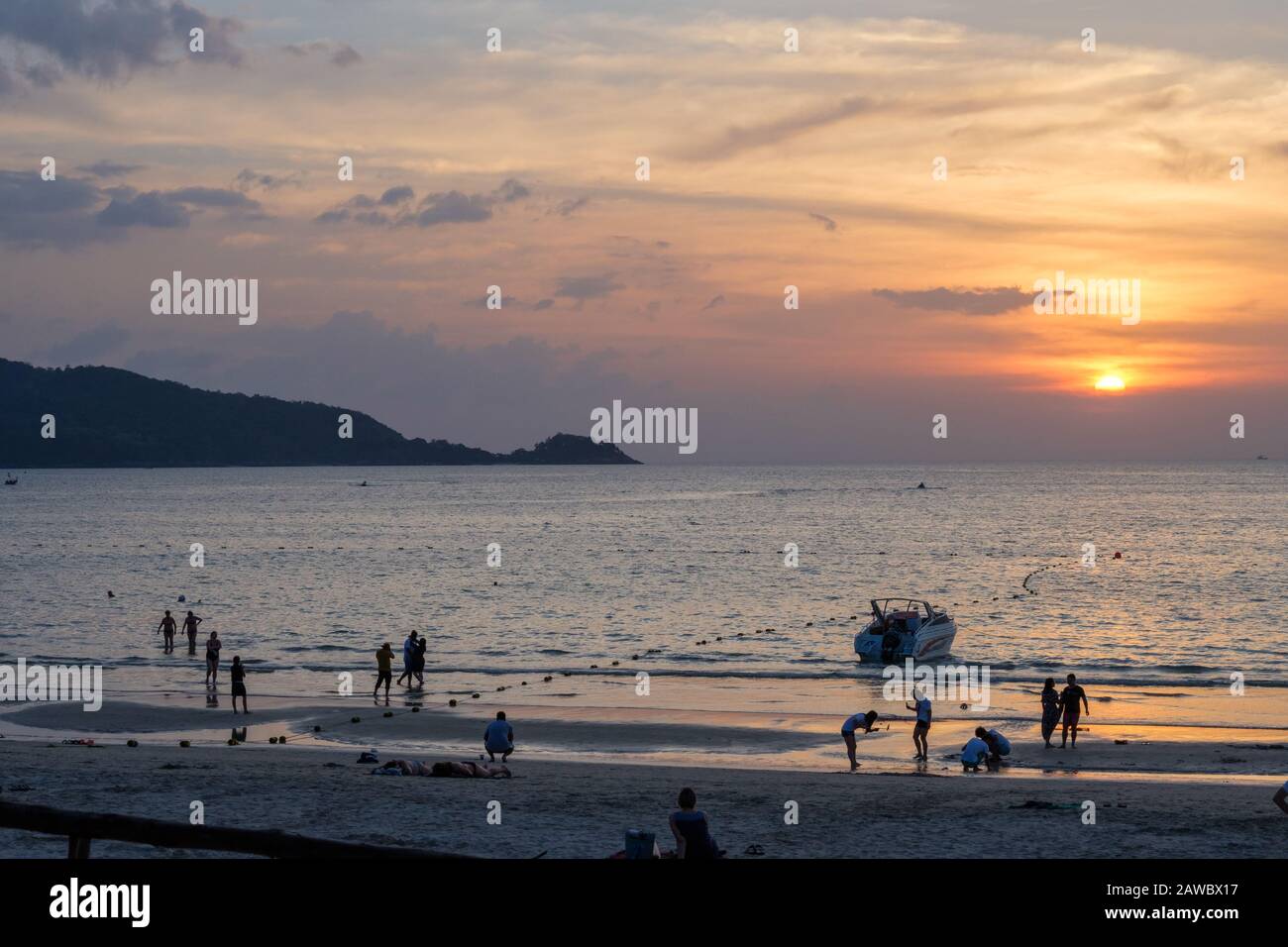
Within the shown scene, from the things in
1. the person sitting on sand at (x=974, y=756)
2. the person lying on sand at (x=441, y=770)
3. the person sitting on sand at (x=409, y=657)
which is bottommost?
the person sitting on sand at (x=974, y=756)

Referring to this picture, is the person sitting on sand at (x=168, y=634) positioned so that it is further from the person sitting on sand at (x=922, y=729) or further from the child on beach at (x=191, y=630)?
the person sitting on sand at (x=922, y=729)

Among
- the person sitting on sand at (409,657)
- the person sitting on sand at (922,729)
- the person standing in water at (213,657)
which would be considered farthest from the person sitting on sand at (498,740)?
the person standing in water at (213,657)

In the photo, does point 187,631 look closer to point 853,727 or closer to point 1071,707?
point 853,727

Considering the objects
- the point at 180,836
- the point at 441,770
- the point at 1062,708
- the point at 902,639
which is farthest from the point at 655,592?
the point at 180,836

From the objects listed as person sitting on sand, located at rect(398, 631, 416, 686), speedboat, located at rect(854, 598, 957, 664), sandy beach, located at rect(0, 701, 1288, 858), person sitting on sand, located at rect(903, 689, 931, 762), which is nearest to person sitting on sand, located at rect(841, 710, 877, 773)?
sandy beach, located at rect(0, 701, 1288, 858)

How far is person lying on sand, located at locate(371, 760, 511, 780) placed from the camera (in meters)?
23.0

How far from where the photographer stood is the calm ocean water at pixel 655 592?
52.3 meters

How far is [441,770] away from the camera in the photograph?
23109 mm

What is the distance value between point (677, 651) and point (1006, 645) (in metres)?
14.1

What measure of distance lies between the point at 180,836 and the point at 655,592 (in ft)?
240

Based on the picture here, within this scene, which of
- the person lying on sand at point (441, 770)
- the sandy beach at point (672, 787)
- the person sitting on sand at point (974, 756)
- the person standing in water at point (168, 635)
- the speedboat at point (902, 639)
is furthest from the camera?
the person standing in water at point (168, 635)

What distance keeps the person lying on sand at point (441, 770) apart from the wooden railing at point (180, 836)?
47.5ft
